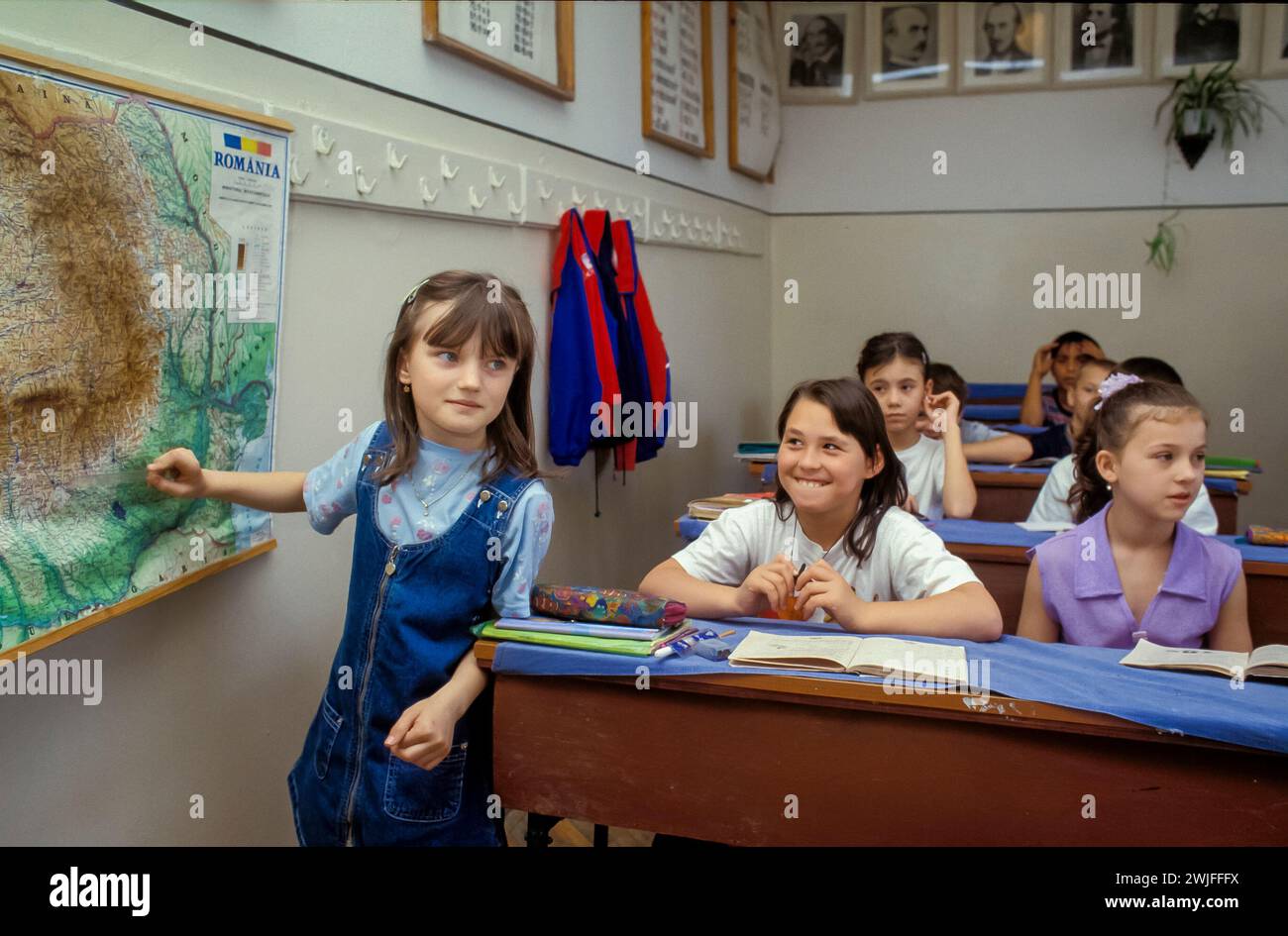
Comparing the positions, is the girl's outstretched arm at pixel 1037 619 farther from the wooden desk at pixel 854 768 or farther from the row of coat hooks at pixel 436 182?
the row of coat hooks at pixel 436 182

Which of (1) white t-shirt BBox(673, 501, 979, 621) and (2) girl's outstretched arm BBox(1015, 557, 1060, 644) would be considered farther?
(2) girl's outstretched arm BBox(1015, 557, 1060, 644)

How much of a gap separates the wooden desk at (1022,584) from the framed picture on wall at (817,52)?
14.0ft

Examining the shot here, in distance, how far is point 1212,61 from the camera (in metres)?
5.81

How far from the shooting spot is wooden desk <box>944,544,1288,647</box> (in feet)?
7.79

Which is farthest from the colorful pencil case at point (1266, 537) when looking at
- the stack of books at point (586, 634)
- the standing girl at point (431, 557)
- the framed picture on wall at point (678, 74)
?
the framed picture on wall at point (678, 74)

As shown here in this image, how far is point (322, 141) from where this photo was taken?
233 cm

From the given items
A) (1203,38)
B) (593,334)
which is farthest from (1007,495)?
(1203,38)

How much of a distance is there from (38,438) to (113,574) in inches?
10.0

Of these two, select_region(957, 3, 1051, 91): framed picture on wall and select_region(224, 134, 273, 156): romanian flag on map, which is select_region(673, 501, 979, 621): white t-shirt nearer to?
select_region(224, 134, 273, 156): romanian flag on map

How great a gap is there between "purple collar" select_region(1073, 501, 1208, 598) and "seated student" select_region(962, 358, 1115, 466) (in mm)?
1384

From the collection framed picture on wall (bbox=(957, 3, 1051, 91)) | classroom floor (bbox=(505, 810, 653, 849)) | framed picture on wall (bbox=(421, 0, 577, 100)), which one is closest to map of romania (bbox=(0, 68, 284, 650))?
framed picture on wall (bbox=(421, 0, 577, 100))

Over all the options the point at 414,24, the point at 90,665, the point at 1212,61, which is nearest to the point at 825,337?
the point at 1212,61

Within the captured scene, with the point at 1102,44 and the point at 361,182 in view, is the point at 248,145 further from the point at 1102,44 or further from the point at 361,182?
the point at 1102,44
